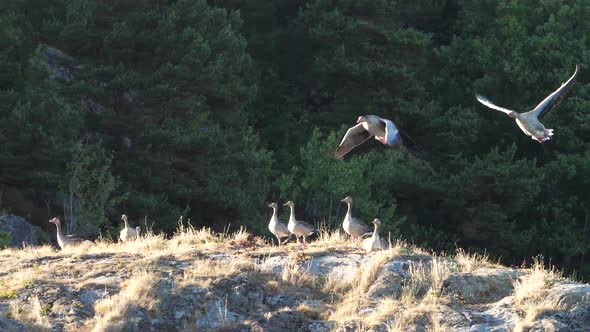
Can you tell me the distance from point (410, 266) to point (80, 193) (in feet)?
72.2

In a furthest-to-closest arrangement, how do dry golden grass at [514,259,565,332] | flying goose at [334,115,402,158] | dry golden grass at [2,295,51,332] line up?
flying goose at [334,115,402,158]
dry golden grass at [514,259,565,332]
dry golden grass at [2,295,51,332]

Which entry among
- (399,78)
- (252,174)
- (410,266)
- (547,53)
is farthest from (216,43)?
(410,266)

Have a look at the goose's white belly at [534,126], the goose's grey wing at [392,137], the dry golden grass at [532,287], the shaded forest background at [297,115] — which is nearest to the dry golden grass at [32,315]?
the goose's grey wing at [392,137]

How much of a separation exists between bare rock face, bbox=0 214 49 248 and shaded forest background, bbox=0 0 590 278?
144cm

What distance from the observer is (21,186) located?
122 ft

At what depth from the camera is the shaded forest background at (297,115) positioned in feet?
127

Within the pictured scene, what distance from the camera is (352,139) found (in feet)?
69.3

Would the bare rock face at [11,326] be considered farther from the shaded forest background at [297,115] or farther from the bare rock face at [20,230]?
the shaded forest background at [297,115]

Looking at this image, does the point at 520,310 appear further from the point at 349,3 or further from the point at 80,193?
the point at 349,3

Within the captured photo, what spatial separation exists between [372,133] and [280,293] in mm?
5154

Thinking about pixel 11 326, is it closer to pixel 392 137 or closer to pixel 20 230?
pixel 392 137

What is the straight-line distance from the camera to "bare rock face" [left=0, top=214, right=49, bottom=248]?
3275cm

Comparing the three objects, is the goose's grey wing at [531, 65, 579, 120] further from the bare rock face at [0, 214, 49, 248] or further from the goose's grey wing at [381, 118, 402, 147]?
the bare rock face at [0, 214, 49, 248]

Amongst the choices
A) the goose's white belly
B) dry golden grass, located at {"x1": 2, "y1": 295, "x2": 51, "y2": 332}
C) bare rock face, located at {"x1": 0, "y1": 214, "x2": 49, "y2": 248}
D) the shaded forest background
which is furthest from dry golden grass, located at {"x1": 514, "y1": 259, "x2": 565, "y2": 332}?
the shaded forest background
